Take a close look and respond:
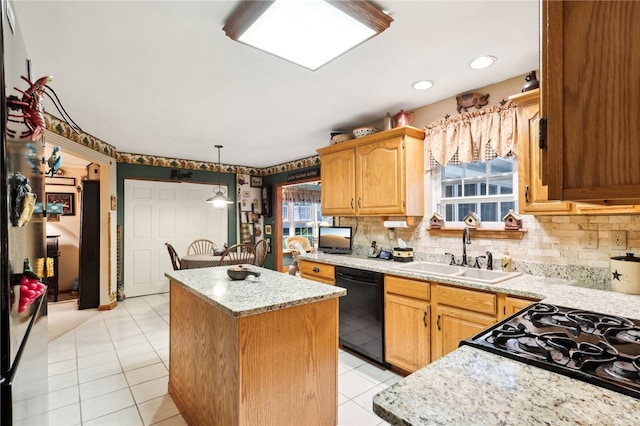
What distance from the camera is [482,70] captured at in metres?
2.39

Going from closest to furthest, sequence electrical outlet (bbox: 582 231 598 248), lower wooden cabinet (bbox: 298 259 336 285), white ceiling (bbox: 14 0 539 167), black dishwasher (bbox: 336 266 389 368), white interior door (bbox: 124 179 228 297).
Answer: white ceiling (bbox: 14 0 539 167)
electrical outlet (bbox: 582 231 598 248)
black dishwasher (bbox: 336 266 389 368)
lower wooden cabinet (bbox: 298 259 336 285)
white interior door (bbox: 124 179 228 297)

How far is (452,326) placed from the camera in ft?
7.47

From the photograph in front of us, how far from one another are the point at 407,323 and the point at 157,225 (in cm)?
464

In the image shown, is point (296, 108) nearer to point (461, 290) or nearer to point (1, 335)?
point (461, 290)

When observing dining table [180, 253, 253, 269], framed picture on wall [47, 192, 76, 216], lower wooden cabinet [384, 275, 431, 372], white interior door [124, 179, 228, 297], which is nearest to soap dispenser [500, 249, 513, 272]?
lower wooden cabinet [384, 275, 431, 372]

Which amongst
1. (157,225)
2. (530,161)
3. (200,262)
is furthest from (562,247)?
(157,225)

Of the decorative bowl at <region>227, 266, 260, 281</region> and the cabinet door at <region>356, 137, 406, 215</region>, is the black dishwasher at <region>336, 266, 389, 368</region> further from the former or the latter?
the decorative bowl at <region>227, 266, 260, 281</region>

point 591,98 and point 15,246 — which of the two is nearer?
point 591,98

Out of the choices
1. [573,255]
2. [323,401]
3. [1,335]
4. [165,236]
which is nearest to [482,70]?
[573,255]

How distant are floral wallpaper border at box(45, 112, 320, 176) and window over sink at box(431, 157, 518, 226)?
256 centimetres

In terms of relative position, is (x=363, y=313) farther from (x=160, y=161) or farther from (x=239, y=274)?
(x=160, y=161)

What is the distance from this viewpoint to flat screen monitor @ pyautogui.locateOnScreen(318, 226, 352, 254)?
12.3 feet

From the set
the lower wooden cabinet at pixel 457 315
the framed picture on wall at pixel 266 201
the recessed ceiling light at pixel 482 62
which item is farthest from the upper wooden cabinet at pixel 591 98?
the framed picture on wall at pixel 266 201

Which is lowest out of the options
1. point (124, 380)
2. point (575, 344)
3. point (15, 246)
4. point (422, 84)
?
point (124, 380)
